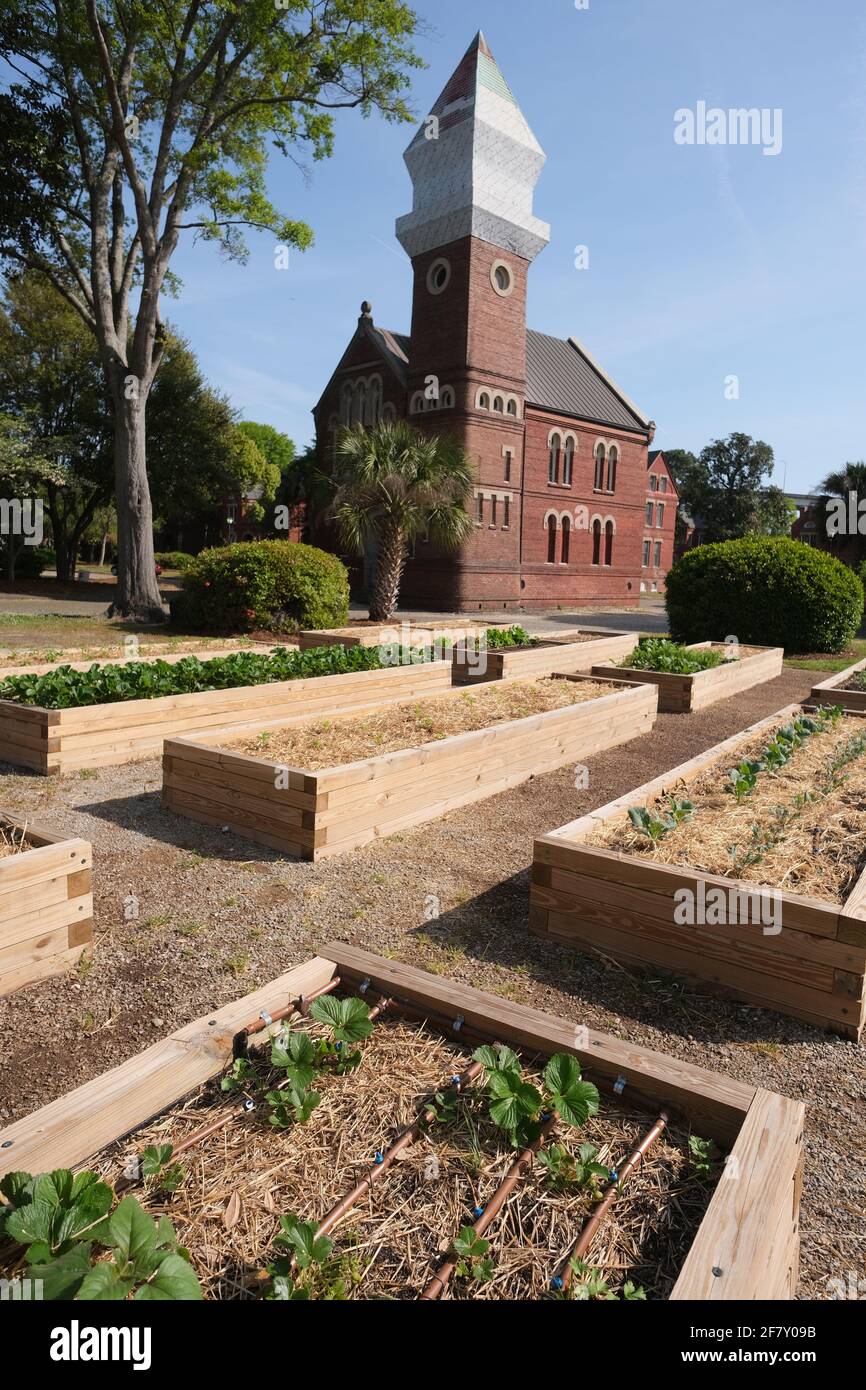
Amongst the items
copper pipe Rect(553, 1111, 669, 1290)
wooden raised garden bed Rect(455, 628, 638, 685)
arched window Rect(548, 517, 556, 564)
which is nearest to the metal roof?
arched window Rect(548, 517, 556, 564)

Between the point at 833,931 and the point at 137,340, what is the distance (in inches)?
841

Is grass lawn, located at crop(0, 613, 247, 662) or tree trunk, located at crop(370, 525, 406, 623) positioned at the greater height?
tree trunk, located at crop(370, 525, 406, 623)

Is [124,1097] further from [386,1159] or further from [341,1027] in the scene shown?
[386,1159]

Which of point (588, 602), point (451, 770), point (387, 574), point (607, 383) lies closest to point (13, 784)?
point (451, 770)

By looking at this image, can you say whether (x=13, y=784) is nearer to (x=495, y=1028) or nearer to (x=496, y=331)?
(x=495, y=1028)

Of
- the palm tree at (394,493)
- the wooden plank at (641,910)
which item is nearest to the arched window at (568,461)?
the palm tree at (394,493)

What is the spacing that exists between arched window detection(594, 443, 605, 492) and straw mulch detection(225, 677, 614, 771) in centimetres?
2885

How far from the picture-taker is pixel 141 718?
8156 mm

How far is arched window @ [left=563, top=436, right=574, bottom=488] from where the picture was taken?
35.7m

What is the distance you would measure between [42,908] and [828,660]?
56.3ft

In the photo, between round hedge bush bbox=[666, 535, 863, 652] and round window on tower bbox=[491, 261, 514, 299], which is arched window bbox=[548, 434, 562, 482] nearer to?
round window on tower bbox=[491, 261, 514, 299]

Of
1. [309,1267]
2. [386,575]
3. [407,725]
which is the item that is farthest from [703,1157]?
[386,575]

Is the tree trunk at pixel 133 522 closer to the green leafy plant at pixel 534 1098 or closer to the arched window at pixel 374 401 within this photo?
the arched window at pixel 374 401

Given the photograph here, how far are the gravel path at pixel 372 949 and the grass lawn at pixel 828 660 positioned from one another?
11814mm
